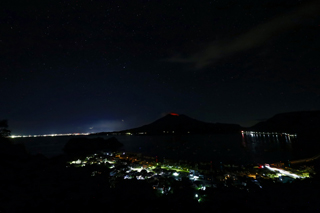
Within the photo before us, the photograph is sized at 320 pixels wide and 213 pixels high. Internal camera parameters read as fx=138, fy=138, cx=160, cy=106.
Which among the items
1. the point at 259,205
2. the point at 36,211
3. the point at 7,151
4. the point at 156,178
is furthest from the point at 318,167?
the point at 7,151

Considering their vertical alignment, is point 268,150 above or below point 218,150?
below

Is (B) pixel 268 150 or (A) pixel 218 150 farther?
(A) pixel 218 150

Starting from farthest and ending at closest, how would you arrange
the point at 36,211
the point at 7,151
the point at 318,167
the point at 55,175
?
the point at 7,151 < the point at 318,167 < the point at 55,175 < the point at 36,211

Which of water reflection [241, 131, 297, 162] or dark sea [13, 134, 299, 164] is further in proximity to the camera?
water reflection [241, 131, 297, 162]

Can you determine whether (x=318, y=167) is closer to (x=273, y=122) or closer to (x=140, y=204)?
(x=140, y=204)

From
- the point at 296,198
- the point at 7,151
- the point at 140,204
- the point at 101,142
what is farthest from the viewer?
the point at 101,142

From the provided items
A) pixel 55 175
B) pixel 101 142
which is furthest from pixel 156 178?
pixel 101 142

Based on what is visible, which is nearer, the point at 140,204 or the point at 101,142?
the point at 140,204

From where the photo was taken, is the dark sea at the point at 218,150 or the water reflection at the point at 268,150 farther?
the water reflection at the point at 268,150

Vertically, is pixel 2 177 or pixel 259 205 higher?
pixel 2 177
